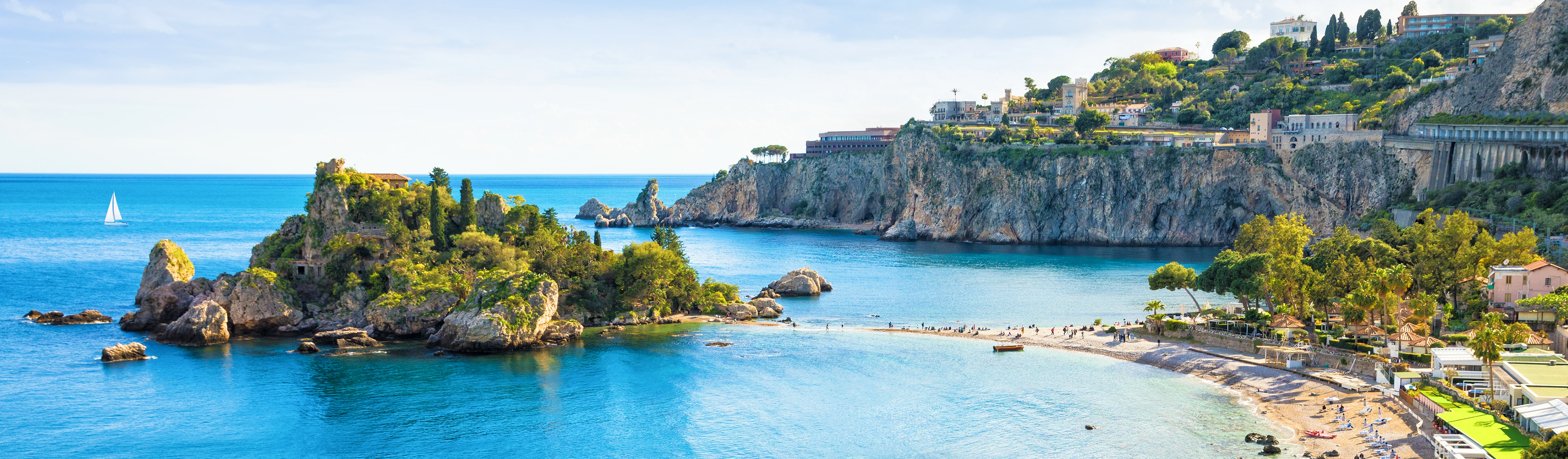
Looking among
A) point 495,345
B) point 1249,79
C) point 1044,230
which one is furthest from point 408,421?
point 1249,79

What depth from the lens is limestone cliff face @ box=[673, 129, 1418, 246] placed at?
402 feet

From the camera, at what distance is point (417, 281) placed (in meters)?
68.3

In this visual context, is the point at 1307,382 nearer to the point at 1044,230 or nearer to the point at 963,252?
the point at 963,252

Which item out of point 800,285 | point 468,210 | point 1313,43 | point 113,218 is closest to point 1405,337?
point 800,285

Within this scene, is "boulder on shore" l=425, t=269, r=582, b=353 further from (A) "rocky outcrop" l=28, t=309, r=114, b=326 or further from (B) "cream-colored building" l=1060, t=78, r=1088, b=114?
(B) "cream-colored building" l=1060, t=78, r=1088, b=114

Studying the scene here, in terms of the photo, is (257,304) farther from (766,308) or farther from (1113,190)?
(1113,190)

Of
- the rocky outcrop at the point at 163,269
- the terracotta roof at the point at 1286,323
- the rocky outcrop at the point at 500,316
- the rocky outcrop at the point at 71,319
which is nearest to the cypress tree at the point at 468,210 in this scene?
the rocky outcrop at the point at 500,316

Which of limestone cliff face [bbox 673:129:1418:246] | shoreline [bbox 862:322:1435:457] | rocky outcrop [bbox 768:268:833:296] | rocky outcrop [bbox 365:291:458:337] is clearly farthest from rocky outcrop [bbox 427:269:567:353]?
limestone cliff face [bbox 673:129:1418:246]

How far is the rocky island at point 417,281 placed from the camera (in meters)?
65.4

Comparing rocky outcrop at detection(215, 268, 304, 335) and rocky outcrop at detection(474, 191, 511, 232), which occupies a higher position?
rocky outcrop at detection(474, 191, 511, 232)

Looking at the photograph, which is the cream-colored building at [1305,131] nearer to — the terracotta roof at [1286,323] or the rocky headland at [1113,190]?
the rocky headland at [1113,190]

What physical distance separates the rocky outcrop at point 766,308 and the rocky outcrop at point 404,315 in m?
22.9

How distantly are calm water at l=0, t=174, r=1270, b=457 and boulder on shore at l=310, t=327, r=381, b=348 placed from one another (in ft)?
7.48

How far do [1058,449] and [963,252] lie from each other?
88537mm
